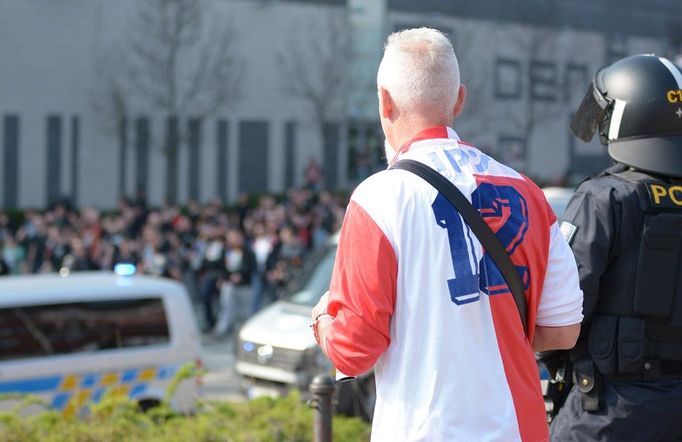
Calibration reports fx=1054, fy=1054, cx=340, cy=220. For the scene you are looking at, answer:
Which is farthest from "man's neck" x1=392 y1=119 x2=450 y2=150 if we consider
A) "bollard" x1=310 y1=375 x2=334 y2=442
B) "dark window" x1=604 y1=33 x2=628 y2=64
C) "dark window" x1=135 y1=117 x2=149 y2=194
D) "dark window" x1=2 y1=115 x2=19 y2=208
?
"dark window" x1=604 y1=33 x2=628 y2=64

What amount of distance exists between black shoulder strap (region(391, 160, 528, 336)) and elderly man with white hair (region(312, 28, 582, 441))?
15 millimetres

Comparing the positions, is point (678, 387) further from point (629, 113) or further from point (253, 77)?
point (253, 77)

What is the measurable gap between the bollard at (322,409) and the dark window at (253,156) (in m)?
26.1

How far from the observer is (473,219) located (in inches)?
97.7

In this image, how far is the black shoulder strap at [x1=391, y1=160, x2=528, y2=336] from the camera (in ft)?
8.14

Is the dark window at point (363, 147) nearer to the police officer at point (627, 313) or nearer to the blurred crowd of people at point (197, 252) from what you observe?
the blurred crowd of people at point (197, 252)

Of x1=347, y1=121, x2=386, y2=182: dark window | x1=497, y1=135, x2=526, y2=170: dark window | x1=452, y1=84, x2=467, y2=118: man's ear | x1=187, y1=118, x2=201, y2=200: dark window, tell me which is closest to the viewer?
x1=452, y1=84, x2=467, y2=118: man's ear

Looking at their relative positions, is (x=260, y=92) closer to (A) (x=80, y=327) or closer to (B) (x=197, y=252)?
(B) (x=197, y=252)

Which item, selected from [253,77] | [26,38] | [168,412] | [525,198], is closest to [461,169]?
[525,198]

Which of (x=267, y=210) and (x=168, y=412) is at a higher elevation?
(x=168, y=412)

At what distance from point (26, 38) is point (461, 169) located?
2553 cm

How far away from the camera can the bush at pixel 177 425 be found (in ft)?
18.7

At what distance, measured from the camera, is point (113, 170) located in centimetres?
2828

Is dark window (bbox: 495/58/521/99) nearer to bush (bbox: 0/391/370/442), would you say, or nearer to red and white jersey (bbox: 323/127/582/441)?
bush (bbox: 0/391/370/442)
